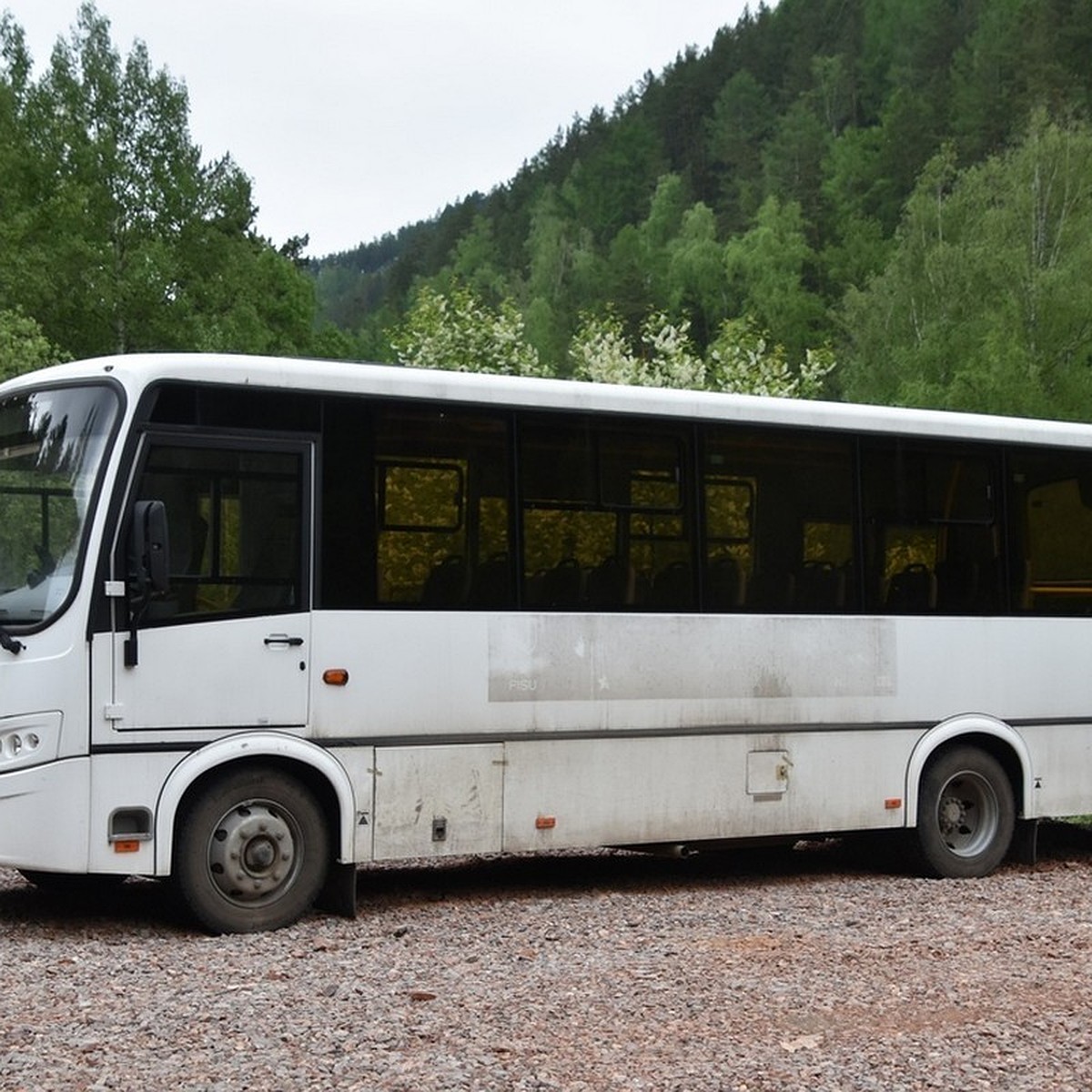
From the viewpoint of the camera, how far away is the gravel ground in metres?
6.78

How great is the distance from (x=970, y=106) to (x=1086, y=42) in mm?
5735

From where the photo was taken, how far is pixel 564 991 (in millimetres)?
8305

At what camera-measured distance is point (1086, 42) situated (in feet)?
250

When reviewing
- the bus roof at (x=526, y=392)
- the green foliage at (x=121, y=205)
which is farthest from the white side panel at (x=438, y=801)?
the green foliage at (x=121, y=205)

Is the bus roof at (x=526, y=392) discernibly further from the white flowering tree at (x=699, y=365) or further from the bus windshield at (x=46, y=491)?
the white flowering tree at (x=699, y=365)

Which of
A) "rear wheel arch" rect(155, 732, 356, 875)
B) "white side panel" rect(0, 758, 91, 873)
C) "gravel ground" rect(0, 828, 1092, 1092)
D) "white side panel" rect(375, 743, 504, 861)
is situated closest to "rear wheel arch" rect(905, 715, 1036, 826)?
"gravel ground" rect(0, 828, 1092, 1092)

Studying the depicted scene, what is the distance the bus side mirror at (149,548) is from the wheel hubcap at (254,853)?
1.35 metres

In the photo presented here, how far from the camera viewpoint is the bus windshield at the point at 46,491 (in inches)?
388

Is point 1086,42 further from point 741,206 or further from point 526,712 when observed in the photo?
point 526,712

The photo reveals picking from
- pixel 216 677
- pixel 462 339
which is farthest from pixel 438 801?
pixel 462 339

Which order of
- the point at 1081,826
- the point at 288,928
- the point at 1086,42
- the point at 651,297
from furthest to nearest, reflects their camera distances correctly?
the point at 651,297
the point at 1086,42
the point at 1081,826
the point at 288,928

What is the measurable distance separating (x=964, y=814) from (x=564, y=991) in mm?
5817

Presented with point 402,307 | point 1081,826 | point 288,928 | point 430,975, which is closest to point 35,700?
point 288,928

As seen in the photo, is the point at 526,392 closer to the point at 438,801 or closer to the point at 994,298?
the point at 438,801
